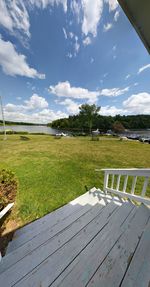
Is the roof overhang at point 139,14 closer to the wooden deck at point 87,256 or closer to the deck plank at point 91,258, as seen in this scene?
the wooden deck at point 87,256

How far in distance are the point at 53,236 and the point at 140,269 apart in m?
1.15

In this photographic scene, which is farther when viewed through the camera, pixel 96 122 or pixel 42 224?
pixel 96 122

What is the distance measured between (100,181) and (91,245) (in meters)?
3.16

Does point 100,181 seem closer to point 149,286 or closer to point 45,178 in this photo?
point 45,178

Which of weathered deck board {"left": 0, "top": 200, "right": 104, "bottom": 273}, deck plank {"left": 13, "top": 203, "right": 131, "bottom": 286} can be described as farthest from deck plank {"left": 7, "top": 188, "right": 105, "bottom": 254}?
deck plank {"left": 13, "top": 203, "right": 131, "bottom": 286}

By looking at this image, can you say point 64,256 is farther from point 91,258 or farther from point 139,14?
point 139,14

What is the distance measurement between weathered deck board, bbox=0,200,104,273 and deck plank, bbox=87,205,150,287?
62 centimetres

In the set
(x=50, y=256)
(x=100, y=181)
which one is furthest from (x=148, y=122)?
(x=50, y=256)

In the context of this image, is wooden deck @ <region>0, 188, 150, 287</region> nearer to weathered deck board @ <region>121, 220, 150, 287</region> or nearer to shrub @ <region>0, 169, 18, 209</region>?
weathered deck board @ <region>121, 220, 150, 287</region>

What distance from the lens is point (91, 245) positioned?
1.30m

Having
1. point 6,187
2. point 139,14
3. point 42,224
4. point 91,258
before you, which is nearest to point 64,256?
point 91,258

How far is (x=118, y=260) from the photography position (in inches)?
40.8

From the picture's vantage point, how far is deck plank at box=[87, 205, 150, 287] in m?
0.89

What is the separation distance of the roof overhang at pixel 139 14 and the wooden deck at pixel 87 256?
1997 mm
